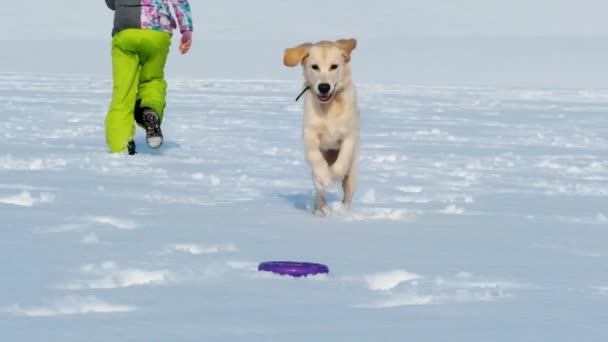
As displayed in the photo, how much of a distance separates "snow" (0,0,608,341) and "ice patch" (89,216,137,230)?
3 cm

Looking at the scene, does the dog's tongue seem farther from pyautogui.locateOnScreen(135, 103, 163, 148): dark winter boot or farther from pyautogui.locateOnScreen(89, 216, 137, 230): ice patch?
pyautogui.locateOnScreen(135, 103, 163, 148): dark winter boot

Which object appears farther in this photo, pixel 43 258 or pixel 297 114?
pixel 297 114

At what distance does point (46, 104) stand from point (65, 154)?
23.0ft

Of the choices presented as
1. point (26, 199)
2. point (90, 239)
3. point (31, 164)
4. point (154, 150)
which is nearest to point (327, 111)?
point (26, 199)

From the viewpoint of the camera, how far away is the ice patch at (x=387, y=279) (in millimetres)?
4031

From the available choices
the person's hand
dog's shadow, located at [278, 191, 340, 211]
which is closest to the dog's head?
dog's shadow, located at [278, 191, 340, 211]

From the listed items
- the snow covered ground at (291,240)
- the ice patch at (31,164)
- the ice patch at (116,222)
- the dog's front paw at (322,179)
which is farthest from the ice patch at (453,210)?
the ice patch at (31,164)

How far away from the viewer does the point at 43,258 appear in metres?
4.32

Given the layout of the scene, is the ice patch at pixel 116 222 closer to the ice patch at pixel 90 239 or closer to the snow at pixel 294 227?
the snow at pixel 294 227

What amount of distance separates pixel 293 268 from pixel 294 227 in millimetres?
1459

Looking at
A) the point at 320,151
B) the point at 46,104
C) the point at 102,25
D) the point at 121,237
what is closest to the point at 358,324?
the point at 121,237

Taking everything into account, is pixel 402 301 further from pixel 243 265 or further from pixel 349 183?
pixel 349 183

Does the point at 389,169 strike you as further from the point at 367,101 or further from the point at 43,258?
the point at 367,101

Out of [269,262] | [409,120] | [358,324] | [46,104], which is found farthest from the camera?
[46,104]
